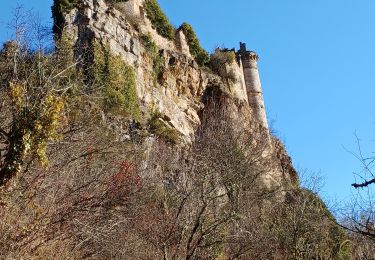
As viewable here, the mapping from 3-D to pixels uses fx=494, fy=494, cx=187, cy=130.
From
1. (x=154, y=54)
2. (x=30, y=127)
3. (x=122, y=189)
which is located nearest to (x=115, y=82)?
(x=154, y=54)

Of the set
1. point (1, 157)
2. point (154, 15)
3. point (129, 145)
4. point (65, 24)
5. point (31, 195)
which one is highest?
point (154, 15)

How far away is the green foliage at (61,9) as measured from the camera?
Result: 22.1m

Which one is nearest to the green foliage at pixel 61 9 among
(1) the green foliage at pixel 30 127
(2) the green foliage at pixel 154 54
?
(2) the green foliage at pixel 154 54

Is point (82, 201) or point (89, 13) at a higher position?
point (89, 13)

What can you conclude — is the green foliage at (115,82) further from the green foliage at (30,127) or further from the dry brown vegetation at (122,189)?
the green foliage at (30,127)

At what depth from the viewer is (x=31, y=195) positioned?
1058 centimetres

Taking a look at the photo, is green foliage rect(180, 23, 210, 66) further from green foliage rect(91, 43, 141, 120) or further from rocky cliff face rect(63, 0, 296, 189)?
green foliage rect(91, 43, 141, 120)

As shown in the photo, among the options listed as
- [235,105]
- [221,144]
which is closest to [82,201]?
[221,144]

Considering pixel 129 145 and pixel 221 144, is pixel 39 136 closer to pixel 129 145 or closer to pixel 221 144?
pixel 129 145

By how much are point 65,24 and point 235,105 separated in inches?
423

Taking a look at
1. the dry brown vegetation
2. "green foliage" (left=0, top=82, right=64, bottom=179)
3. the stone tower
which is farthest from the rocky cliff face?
"green foliage" (left=0, top=82, right=64, bottom=179)

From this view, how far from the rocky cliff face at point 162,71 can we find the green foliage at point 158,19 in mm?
368

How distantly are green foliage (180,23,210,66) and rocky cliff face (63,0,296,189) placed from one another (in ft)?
1.64

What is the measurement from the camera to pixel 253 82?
33750 millimetres
